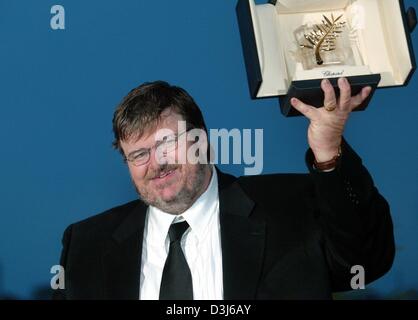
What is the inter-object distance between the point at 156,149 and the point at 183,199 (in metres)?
0.12

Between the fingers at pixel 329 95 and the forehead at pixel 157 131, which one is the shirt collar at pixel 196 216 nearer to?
the forehead at pixel 157 131

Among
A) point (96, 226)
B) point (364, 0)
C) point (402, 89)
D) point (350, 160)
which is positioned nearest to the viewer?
point (350, 160)

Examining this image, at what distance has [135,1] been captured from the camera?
1.91m

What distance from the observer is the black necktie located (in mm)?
1412

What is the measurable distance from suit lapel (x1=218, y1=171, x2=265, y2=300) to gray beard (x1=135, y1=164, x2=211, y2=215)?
0.06 metres

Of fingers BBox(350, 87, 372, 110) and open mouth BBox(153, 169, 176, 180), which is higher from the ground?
fingers BBox(350, 87, 372, 110)

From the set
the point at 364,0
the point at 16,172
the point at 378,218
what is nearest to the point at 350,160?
the point at 378,218

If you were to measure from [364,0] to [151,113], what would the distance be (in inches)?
19.8

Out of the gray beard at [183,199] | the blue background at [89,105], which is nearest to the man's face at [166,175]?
the gray beard at [183,199]

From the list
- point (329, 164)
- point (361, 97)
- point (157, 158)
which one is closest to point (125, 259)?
point (157, 158)

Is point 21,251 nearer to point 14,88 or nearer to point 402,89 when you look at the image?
point 14,88

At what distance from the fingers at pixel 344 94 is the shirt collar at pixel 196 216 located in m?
0.40

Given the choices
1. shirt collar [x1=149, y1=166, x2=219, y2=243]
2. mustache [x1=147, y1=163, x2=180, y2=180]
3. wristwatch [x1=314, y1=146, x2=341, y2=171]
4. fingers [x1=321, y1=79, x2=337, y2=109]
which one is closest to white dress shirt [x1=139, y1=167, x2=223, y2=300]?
shirt collar [x1=149, y1=166, x2=219, y2=243]

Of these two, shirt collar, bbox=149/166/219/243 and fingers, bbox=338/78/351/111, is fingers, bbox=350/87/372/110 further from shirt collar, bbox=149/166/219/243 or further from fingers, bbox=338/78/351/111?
shirt collar, bbox=149/166/219/243
